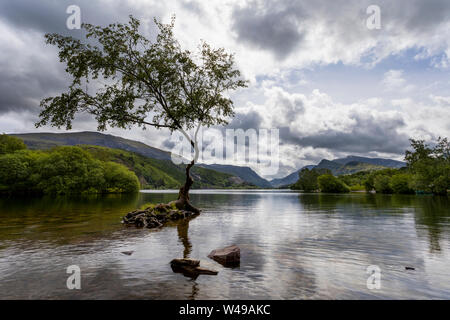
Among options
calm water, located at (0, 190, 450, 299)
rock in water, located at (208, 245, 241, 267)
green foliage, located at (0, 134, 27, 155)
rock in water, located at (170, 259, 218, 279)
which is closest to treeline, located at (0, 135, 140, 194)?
green foliage, located at (0, 134, 27, 155)

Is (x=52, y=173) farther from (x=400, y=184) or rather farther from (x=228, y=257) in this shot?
(x=400, y=184)

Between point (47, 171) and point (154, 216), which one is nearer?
point (154, 216)

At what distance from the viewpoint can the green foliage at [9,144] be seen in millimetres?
115644

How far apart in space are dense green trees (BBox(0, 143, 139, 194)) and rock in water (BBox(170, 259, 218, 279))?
390 feet

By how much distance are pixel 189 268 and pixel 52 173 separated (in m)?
124

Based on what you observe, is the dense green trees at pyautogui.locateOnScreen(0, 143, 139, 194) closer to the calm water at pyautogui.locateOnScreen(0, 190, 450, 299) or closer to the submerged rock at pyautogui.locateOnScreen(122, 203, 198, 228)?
the submerged rock at pyautogui.locateOnScreen(122, 203, 198, 228)

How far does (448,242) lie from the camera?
19.4 metres

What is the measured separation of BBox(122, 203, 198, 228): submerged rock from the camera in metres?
27.8

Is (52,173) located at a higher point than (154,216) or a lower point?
higher

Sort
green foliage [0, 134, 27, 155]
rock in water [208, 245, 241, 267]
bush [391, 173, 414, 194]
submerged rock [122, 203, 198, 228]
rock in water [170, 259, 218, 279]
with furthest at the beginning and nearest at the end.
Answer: bush [391, 173, 414, 194]
green foliage [0, 134, 27, 155]
submerged rock [122, 203, 198, 228]
rock in water [208, 245, 241, 267]
rock in water [170, 259, 218, 279]

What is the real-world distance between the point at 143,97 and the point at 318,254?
33007 millimetres

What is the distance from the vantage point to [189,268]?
11906 millimetres

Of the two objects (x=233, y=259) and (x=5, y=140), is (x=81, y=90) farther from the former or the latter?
(x=5, y=140)

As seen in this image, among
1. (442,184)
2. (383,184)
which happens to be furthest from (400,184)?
(442,184)
